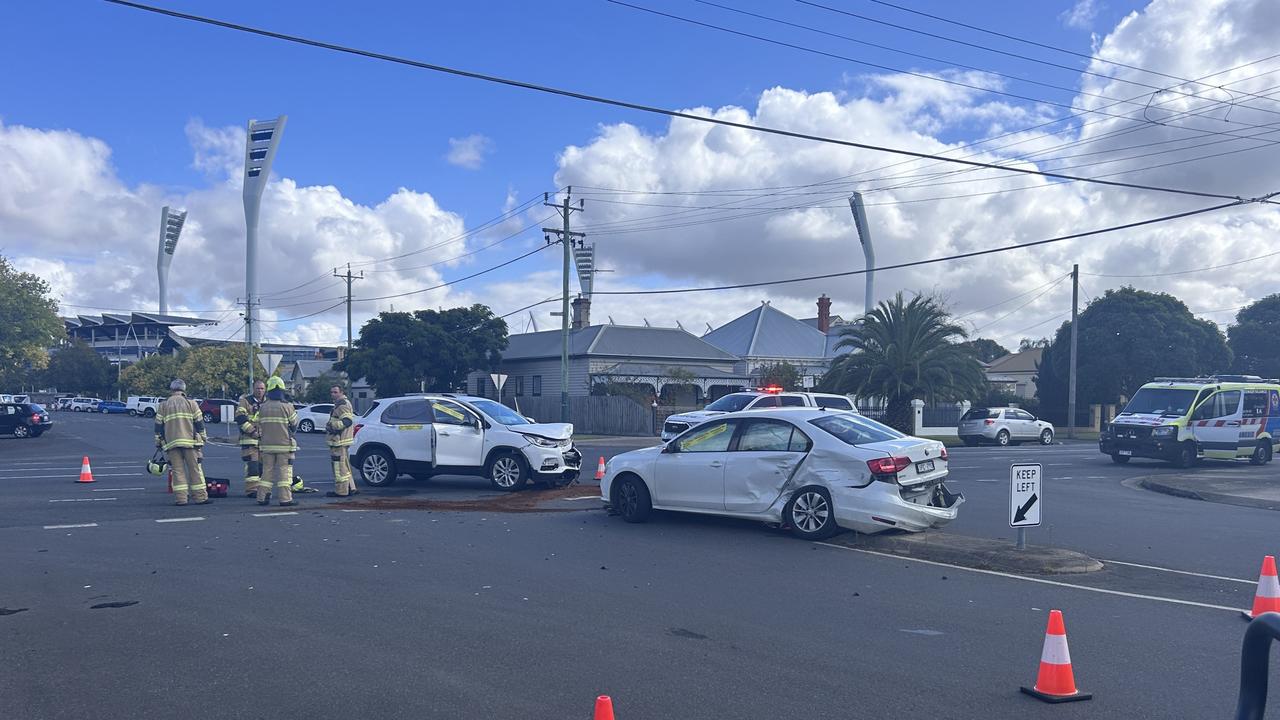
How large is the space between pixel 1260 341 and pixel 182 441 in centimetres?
7738

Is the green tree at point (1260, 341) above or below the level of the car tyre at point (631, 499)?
above

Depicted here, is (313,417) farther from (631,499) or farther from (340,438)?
(631,499)

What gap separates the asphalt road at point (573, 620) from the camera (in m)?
5.64

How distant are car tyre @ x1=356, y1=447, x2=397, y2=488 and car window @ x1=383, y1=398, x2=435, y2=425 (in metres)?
0.56

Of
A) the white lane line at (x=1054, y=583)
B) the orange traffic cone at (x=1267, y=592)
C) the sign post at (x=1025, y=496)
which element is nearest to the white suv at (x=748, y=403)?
the white lane line at (x=1054, y=583)

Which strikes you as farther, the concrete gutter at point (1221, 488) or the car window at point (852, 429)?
the concrete gutter at point (1221, 488)

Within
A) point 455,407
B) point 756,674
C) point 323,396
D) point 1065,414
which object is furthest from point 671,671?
point 323,396

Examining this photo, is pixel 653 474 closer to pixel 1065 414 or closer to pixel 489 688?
pixel 489 688

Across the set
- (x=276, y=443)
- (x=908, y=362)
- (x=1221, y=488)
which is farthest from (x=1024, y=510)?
(x=908, y=362)

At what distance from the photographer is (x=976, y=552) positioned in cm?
1007

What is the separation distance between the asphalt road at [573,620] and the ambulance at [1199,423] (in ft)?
46.2

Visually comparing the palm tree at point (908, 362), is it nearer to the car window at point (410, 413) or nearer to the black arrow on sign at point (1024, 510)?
the car window at point (410, 413)

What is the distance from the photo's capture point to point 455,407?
16.8m

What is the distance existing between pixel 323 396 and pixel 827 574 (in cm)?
5986
